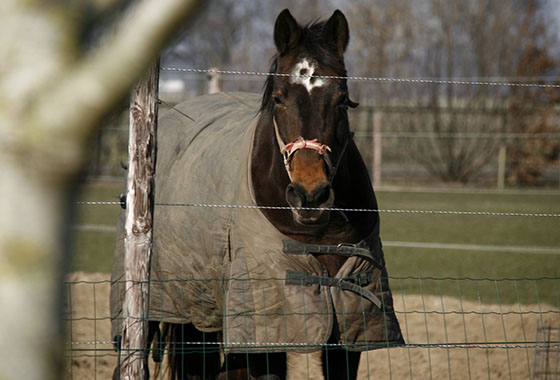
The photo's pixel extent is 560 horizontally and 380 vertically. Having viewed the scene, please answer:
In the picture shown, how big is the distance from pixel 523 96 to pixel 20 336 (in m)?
21.6

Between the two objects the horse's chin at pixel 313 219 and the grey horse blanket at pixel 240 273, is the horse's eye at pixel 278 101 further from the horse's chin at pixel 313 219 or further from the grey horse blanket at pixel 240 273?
the horse's chin at pixel 313 219

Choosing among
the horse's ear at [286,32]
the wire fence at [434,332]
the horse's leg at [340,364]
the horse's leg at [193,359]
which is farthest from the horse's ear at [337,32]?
the horse's leg at [193,359]

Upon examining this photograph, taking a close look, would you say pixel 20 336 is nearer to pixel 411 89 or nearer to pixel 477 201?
pixel 477 201

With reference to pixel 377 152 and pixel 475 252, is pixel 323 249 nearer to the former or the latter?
pixel 475 252

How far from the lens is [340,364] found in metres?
3.33

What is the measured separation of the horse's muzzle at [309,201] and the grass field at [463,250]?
100 centimetres

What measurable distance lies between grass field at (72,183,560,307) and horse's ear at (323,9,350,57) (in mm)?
1284

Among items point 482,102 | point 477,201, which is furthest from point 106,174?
point 482,102

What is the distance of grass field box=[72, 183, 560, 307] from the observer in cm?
689

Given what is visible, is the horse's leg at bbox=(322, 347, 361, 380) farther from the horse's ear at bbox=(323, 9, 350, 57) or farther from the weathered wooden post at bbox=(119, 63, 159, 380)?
the horse's ear at bbox=(323, 9, 350, 57)

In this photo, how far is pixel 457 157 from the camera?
20.5 meters

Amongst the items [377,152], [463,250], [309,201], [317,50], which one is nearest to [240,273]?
[309,201]

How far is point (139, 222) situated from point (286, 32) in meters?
1.14

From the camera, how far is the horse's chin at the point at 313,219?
2.92 metres
